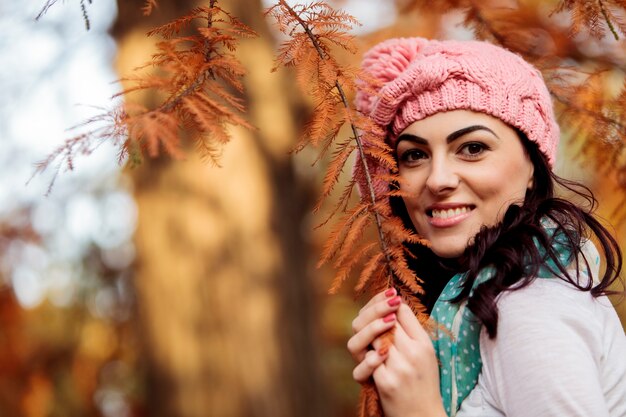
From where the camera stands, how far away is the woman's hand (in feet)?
4.55

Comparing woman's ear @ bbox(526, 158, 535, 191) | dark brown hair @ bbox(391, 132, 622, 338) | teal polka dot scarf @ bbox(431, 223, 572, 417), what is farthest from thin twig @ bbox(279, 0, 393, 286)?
woman's ear @ bbox(526, 158, 535, 191)

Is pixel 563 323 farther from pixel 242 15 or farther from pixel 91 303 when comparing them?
pixel 91 303

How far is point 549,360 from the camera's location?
4.07 feet

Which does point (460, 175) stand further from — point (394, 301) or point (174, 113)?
point (174, 113)

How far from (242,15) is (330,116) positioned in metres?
2.30

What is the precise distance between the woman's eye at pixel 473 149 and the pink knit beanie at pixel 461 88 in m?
0.08

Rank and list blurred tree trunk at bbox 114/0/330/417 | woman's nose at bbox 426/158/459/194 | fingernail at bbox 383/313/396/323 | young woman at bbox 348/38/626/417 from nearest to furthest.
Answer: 1. young woman at bbox 348/38/626/417
2. fingernail at bbox 383/313/396/323
3. woman's nose at bbox 426/158/459/194
4. blurred tree trunk at bbox 114/0/330/417

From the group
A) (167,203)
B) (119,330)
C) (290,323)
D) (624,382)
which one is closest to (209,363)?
(290,323)

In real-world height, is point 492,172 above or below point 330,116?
below

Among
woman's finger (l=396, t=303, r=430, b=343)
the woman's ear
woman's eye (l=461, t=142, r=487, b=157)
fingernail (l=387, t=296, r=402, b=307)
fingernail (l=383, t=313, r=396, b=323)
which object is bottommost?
woman's finger (l=396, t=303, r=430, b=343)

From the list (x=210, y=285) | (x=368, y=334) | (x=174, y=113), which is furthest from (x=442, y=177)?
(x=210, y=285)

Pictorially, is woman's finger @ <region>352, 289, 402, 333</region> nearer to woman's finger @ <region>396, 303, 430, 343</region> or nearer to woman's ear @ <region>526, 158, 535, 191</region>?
woman's finger @ <region>396, 303, 430, 343</region>

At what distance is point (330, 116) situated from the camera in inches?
52.2

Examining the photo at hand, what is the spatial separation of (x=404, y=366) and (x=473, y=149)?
549mm
